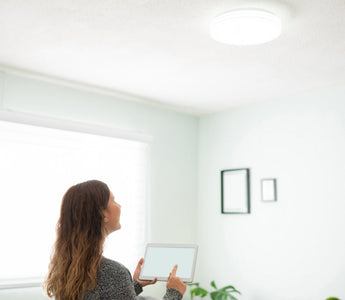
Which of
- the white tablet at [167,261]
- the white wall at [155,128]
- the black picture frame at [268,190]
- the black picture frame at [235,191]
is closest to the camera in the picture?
the white tablet at [167,261]

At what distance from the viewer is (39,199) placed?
138 inches

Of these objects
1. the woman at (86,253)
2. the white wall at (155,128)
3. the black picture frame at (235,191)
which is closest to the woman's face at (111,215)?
the woman at (86,253)

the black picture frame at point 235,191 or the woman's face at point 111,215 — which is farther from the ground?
the black picture frame at point 235,191

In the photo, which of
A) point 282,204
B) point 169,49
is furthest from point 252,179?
point 169,49

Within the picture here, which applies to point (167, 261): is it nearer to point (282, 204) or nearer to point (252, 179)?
point (282, 204)

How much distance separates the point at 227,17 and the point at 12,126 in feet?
6.20

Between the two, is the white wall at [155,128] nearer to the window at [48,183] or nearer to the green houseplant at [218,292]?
the window at [48,183]

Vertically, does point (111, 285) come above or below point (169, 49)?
below

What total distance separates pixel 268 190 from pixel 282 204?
0.19 m

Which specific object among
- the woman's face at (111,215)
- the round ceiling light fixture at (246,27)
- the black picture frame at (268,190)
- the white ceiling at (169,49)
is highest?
the white ceiling at (169,49)

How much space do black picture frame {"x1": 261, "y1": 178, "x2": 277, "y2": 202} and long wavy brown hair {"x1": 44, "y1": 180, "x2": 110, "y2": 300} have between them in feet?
8.18

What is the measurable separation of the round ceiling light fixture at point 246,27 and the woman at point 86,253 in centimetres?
123

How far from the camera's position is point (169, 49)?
118 inches

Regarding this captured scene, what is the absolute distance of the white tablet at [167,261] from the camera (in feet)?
7.82
